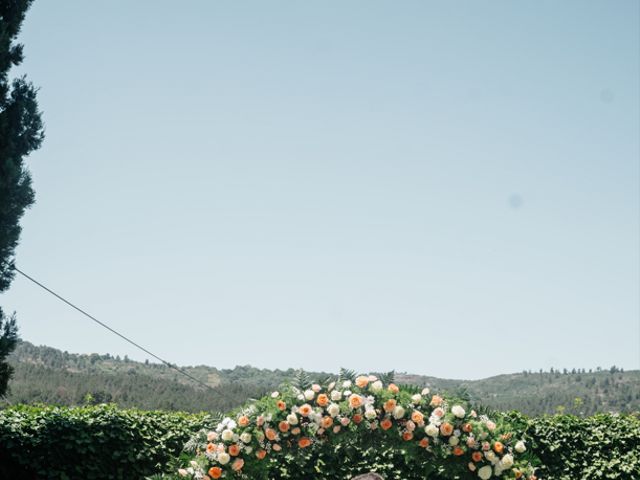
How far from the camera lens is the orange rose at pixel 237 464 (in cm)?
664

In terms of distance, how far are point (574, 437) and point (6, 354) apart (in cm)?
1000

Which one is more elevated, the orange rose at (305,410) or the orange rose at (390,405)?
the orange rose at (390,405)

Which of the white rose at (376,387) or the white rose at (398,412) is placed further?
the white rose at (376,387)

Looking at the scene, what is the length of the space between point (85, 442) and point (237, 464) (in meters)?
4.19

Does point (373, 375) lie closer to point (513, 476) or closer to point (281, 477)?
point (513, 476)

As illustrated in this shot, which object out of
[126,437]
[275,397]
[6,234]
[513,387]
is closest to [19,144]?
[6,234]

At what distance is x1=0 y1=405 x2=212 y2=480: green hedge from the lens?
9359 mm

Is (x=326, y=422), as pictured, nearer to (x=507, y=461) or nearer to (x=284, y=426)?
(x=284, y=426)

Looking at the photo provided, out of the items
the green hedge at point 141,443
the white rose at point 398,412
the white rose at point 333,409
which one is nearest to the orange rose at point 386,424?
the white rose at point 398,412

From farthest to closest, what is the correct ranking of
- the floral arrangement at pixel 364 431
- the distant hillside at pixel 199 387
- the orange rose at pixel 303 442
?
the distant hillside at pixel 199 387 → the orange rose at pixel 303 442 → the floral arrangement at pixel 364 431

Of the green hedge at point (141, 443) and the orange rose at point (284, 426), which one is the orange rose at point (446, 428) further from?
the green hedge at point (141, 443)

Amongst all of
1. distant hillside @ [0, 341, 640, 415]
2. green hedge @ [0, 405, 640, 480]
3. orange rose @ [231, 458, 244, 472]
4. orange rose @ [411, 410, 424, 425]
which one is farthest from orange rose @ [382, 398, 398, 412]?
distant hillside @ [0, 341, 640, 415]

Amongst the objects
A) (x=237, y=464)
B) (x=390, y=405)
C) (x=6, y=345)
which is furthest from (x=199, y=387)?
(x=390, y=405)

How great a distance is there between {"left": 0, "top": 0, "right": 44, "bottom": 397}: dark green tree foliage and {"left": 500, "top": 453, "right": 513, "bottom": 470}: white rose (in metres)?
7.77
